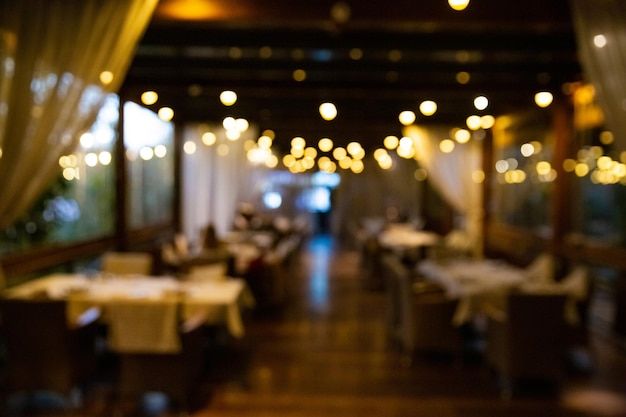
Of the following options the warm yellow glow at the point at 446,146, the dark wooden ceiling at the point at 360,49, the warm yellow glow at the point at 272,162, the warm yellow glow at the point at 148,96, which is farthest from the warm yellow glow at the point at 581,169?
the warm yellow glow at the point at 272,162

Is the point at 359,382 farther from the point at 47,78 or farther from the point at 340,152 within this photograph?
the point at 340,152

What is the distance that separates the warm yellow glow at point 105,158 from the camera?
7509 millimetres

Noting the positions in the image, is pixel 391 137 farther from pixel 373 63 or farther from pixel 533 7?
pixel 533 7

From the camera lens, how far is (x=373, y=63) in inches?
285

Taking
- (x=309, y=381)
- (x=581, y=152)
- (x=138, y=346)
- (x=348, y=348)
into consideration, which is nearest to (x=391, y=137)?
(x=581, y=152)

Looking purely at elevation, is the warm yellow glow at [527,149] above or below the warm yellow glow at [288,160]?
below

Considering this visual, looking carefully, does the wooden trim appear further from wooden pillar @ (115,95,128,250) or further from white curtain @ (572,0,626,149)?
white curtain @ (572,0,626,149)

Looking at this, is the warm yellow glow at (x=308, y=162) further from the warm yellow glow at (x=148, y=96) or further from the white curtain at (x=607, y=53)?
the white curtain at (x=607, y=53)

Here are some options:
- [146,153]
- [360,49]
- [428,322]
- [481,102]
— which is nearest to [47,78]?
[360,49]

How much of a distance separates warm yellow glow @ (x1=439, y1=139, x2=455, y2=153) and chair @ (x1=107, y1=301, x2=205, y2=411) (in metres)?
8.10

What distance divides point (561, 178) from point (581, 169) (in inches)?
10.7

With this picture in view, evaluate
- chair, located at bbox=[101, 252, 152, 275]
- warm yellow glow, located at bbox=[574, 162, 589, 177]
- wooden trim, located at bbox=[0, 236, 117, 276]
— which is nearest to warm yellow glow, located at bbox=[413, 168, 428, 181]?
warm yellow glow, located at bbox=[574, 162, 589, 177]

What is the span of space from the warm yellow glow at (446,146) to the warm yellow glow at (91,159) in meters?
6.58

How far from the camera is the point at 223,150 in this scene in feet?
41.4
